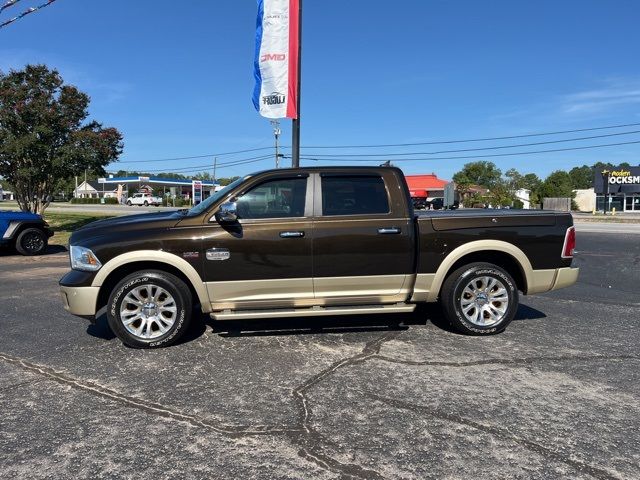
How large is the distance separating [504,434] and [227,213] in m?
3.21

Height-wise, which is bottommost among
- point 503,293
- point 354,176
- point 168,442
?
point 168,442

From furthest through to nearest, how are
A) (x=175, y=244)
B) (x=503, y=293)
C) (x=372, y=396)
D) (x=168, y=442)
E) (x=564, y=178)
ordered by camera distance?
(x=564, y=178)
(x=503, y=293)
(x=175, y=244)
(x=372, y=396)
(x=168, y=442)

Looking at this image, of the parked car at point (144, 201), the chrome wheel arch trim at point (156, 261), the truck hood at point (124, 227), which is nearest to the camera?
the chrome wheel arch trim at point (156, 261)

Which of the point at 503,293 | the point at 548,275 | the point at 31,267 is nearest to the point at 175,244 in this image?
the point at 503,293

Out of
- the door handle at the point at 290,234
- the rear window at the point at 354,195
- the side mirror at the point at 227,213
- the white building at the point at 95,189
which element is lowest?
the door handle at the point at 290,234

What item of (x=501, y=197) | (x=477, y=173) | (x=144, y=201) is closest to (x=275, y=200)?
(x=501, y=197)

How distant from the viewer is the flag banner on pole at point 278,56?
10250mm

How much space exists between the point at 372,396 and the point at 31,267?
10072 mm

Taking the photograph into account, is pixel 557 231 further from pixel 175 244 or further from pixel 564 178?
pixel 564 178

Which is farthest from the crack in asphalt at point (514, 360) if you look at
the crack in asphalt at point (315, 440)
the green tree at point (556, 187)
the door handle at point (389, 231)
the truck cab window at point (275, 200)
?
the green tree at point (556, 187)

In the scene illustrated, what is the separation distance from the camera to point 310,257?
5316mm

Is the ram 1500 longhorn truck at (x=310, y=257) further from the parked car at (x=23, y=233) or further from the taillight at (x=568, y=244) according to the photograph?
the parked car at (x=23, y=233)

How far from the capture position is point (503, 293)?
5.63 metres

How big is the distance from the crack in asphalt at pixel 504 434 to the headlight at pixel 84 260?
3047mm
